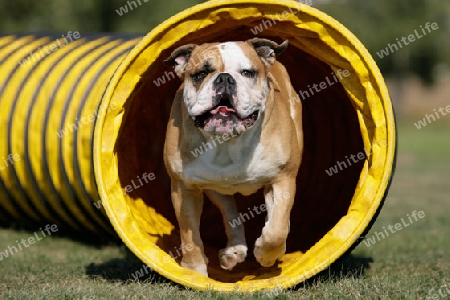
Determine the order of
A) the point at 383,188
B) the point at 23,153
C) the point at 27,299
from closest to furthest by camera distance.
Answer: the point at 27,299, the point at 383,188, the point at 23,153

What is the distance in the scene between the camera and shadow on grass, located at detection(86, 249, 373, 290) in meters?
5.09

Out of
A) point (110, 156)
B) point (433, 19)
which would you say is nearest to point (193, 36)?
point (110, 156)

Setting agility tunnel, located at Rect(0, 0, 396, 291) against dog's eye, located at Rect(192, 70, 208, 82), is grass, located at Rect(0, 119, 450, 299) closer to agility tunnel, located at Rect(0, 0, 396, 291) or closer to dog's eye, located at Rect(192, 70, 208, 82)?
agility tunnel, located at Rect(0, 0, 396, 291)

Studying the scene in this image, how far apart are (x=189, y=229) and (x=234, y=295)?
2.82 feet

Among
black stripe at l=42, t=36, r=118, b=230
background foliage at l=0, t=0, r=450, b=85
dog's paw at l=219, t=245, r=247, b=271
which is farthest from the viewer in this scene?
background foliage at l=0, t=0, r=450, b=85

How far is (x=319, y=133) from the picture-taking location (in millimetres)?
7164

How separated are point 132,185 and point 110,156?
41.2 inches

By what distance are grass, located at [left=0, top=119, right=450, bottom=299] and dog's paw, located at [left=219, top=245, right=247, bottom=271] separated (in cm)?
61

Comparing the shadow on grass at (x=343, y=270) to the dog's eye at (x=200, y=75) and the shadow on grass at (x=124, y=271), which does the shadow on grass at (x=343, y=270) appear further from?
the dog's eye at (x=200, y=75)

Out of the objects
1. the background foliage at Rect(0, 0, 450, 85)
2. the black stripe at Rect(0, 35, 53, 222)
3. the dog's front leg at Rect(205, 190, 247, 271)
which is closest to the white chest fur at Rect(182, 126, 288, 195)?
the dog's front leg at Rect(205, 190, 247, 271)

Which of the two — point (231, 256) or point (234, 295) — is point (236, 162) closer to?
point (231, 256)

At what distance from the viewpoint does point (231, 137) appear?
5074 mm

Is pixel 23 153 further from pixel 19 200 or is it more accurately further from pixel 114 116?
pixel 114 116

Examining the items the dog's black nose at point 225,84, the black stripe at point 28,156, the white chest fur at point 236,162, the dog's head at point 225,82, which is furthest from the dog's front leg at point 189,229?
the black stripe at point 28,156
